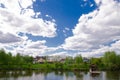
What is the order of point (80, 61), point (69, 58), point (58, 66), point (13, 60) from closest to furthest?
point (13, 60)
point (58, 66)
point (80, 61)
point (69, 58)

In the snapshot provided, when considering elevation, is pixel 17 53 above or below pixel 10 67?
above

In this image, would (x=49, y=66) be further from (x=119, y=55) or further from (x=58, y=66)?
(x=119, y=55)

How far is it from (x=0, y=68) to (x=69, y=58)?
231 ft

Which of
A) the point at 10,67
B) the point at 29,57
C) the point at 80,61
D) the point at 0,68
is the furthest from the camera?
the point at 29,57

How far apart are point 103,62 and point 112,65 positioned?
793 cm

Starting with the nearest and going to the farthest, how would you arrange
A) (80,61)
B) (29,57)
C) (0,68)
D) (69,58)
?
1. (0,68)
2. (80,61)
3. (69,58)
4. (29,57)

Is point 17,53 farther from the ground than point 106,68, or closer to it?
farther from the ground

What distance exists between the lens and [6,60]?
114000 mm

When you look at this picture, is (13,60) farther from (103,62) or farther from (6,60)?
(103,62)

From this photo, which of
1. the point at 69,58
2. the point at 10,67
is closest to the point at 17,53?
the point at 10,67

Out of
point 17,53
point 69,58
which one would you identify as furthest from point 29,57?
point 17,53

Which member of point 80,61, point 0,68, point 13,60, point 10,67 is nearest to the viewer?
point 0,68

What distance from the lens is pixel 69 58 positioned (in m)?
169

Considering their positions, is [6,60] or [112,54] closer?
[6,60]
